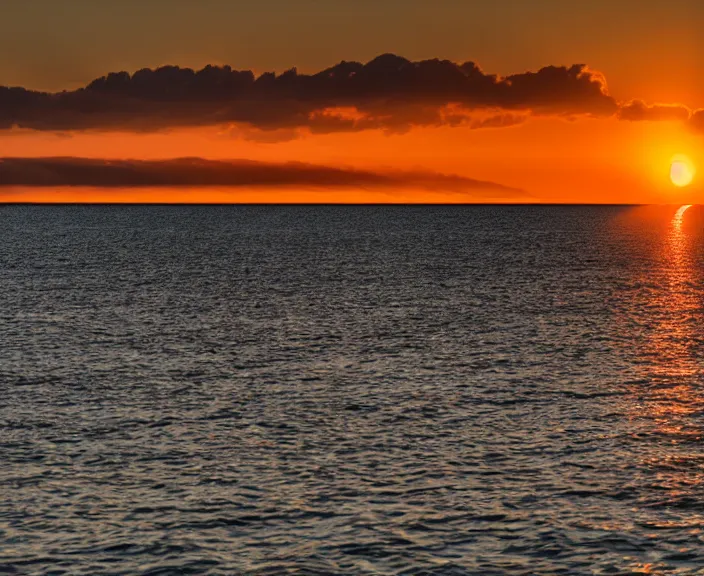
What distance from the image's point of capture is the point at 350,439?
1426 inches

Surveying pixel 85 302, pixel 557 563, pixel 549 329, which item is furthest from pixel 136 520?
pixel 85 302

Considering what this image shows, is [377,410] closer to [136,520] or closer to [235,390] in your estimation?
[235,390]

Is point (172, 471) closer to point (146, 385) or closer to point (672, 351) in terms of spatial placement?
point (146, 385)

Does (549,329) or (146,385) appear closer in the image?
(146,385)

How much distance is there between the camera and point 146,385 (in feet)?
152

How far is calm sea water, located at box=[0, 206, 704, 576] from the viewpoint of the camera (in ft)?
84.2

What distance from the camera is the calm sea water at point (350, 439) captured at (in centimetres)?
2567

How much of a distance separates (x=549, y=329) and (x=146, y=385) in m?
31.9

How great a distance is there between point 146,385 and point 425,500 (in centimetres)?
2124

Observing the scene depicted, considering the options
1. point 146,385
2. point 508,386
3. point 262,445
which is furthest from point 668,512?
point 146,385

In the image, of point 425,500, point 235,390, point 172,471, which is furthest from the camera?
point 235,390

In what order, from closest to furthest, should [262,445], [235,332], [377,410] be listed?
[262,445] → [377,410] → [235,332]

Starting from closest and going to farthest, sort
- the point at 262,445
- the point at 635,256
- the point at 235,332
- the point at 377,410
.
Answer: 1. the point at 262,445
2. the point at 377,410
3. the point at 235,332
4. the point at 635,256

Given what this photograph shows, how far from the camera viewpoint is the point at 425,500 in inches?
1151
